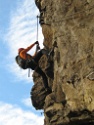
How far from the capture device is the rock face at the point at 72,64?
41.4ft

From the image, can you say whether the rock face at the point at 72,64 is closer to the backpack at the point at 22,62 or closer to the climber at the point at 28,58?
the climber at the point at 28,58

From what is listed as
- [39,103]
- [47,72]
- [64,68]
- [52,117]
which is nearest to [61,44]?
[64,68]

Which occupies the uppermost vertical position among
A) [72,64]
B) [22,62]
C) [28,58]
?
[28,58]

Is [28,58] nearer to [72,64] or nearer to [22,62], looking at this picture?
[22,62]

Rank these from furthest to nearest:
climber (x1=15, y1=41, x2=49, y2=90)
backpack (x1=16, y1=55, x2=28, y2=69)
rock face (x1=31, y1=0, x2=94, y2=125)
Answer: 1. backpack (x1=16, y1=55, x2=28, y2=69)
2. climber (x1=15, y1=41, x2=49, y2=90)
3. rock face (x1=31, y1=0, x2=94, y2=125)

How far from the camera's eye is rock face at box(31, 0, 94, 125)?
1263 centimetres

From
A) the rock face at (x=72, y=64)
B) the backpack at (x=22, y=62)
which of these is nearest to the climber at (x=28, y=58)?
the backpack at (x=22, y=62)

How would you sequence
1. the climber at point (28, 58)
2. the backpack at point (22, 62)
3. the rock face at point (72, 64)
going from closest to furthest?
the rock face at point (72, 64)
the climber at point (28, 58)
the backpack at point (22, 62)

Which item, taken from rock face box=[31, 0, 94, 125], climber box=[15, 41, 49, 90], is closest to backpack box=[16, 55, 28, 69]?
climber box=[15, 41, 49, 90]

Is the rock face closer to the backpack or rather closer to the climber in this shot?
the climber

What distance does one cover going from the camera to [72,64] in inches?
523

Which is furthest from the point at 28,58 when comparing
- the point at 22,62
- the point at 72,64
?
the point at 72,64

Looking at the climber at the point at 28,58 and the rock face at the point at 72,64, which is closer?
the rock face at the point at 72,64

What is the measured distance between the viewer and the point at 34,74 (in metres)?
19.7
